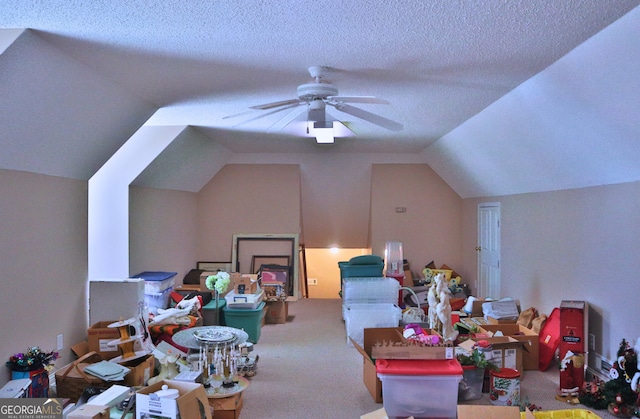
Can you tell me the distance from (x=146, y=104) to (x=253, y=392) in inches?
101

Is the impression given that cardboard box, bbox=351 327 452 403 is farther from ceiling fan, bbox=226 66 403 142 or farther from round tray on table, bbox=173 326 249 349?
ceiling fan, bbox=226 66 403 142

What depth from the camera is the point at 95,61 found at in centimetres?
293

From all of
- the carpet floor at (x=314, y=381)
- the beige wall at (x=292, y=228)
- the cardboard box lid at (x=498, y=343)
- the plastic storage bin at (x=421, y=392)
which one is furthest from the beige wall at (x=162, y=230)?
the cardboard box lid at (x=498, y=343)

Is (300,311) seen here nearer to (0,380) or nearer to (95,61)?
(0,380)

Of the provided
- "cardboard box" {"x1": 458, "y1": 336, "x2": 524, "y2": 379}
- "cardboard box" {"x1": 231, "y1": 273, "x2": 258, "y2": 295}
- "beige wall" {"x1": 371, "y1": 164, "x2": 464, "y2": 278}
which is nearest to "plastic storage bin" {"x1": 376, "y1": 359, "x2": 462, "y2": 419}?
"cardboard box" {"x1": 458, "y1": 336, "x2": 524, "y2": 379}

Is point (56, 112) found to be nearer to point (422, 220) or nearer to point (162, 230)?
point (162, 230)

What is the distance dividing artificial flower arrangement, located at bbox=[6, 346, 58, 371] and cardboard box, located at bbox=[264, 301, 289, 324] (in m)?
3.09

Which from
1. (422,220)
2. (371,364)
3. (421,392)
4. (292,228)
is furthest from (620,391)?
(292,228)

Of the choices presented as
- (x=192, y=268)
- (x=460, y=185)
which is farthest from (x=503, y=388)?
(x=192, y=268)

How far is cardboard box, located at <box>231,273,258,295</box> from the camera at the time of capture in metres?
5.47

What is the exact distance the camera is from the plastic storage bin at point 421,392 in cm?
301

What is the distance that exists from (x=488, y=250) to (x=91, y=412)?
212 inches

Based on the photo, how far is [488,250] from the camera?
6.53 m

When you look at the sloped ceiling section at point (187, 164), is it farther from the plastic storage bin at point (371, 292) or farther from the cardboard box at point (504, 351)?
Answer: the cardboard box at point (504, 351)
